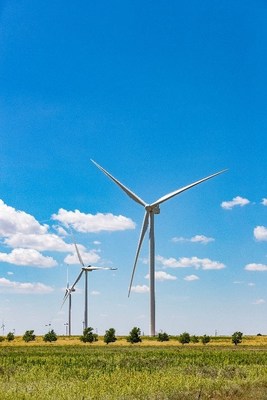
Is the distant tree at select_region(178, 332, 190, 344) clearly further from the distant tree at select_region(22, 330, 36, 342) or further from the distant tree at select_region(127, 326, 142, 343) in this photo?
the distant tree at select_region(22, 330, 36, 342)

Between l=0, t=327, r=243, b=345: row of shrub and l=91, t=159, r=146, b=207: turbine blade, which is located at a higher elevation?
l=91, t=159, r=146, b=207: turbine blade

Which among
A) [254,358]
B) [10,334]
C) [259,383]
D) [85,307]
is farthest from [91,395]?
[10,334]

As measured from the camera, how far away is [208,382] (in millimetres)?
32062

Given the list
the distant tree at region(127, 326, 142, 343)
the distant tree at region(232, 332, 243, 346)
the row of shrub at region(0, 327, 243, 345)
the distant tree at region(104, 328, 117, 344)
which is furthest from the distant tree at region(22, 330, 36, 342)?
the distant tree at region(232, 332, 243, 346)

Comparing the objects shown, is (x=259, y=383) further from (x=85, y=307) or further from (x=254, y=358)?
(x=85, y=307)

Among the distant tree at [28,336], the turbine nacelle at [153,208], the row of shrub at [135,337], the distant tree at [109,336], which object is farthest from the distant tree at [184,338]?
the distant tree at [28,336]

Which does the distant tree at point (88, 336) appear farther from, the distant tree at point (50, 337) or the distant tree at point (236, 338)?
the distant tree at point (236, 338)

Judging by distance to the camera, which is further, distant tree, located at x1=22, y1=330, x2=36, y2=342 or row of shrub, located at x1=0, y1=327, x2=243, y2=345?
distant tree, located at x1=22, y1=330, x2=36, y2=342

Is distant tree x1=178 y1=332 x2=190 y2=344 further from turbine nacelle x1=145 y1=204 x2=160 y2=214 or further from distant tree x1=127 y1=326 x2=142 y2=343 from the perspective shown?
turbine nacelle x1=145 y1=204 x2=160 y2=214

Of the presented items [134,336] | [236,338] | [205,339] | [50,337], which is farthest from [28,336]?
[236,338]

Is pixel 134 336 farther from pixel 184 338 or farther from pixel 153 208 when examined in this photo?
pixel 153 208

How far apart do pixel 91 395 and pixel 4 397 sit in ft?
12.6

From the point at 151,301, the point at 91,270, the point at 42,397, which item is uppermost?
the point at 91,270

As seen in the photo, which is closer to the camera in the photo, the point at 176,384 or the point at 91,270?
the point at 176,384
